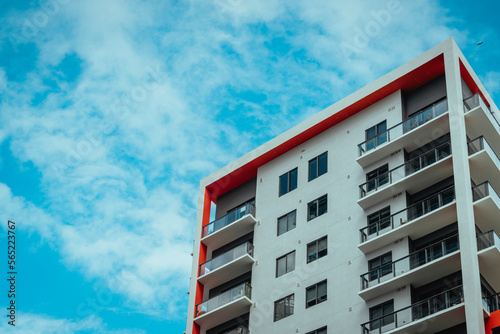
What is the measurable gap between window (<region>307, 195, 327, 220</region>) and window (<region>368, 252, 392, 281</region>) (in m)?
6.51

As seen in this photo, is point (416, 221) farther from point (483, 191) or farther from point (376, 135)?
point (376, 135)

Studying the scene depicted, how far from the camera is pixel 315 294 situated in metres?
51.8

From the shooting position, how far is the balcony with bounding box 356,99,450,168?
5191cm

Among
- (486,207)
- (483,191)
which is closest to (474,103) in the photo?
(483,191)

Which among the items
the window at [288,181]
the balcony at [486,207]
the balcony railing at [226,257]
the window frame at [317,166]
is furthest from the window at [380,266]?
the balcony railing at [226,257]

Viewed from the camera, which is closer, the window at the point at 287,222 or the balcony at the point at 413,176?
the balcony at the point at 413,176

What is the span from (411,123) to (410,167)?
3.26 meters

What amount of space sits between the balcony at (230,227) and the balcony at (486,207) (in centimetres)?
1763

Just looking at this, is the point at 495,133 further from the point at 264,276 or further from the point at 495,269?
the point at 264,276

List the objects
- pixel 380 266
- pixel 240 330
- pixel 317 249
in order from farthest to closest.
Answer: pixel 240 330 < pixel 317 249 < pixel 380 266

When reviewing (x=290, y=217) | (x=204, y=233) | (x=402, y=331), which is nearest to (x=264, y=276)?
(x=290, y=217)

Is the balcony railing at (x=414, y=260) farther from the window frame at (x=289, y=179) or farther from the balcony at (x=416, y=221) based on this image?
the window frame at (x=289, y=179)

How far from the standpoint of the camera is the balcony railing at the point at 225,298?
5584cm

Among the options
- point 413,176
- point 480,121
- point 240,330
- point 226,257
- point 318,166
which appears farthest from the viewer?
point 226,257
